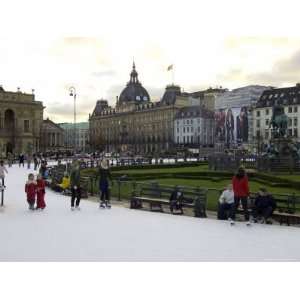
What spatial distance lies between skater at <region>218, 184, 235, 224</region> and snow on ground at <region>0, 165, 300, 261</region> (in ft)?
1.65

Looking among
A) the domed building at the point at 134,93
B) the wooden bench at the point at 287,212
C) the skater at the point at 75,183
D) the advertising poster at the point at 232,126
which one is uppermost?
the domed building at the point at 134,93

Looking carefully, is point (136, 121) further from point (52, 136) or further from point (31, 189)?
point (31, 189)

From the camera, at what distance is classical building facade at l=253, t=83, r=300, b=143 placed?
103 meters

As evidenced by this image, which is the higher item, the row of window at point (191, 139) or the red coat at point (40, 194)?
the row of window at point (191, 139)

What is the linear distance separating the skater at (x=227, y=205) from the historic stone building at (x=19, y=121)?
8610 cm

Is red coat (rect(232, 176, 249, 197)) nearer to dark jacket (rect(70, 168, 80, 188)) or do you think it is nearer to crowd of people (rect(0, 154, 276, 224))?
crowd of people (rect(0, 154, 276, 224))

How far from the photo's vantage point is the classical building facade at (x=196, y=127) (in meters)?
130

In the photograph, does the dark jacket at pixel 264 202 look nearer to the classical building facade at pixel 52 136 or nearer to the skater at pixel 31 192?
the skater at pixel 31 192

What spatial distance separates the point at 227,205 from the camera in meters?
15.6

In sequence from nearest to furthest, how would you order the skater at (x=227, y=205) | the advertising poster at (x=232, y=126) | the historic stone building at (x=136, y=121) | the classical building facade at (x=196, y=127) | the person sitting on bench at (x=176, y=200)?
the skater at (x=227, y=205) < the person sitting on bench at (x=176, y=200) < the advertising poster at (x=232, y=126) < the classical building facade at (x=196, y=127) < the historic stone building at (x=136, y=121)

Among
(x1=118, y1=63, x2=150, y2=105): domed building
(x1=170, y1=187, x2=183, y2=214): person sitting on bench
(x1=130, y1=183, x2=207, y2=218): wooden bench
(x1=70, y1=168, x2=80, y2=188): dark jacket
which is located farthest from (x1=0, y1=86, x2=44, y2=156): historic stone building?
(x1=170, y1=187, x2=183, y2=214): person sitting on bench

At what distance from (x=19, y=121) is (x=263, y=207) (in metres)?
91.1

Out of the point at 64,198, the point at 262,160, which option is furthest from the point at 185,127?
the point at 64,198

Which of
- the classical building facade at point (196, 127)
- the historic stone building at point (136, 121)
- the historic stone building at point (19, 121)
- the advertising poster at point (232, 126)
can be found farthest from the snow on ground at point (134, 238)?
the historic stone building at point (136, 121)
